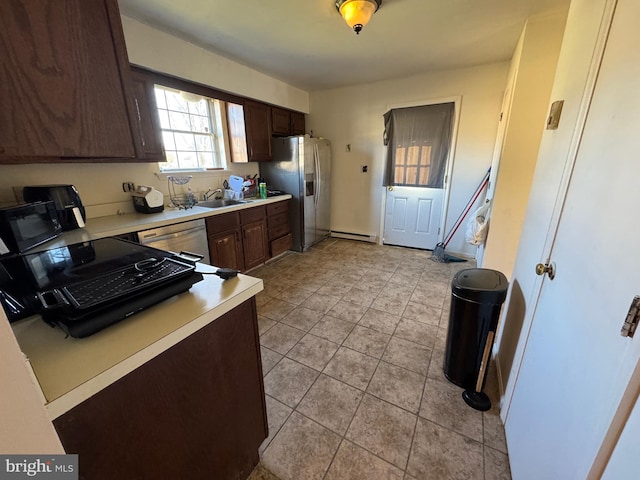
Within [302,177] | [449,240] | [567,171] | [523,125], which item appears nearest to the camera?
[567,171]

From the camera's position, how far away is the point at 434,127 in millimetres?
3455

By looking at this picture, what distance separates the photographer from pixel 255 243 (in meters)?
3.22

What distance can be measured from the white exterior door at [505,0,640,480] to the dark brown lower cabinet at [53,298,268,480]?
1.02 m

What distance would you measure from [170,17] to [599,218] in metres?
2.96

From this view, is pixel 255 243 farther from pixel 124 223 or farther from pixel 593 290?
pixel 593 290

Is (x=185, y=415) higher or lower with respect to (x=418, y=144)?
lower

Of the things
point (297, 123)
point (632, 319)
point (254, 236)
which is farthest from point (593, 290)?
point (297, 123)

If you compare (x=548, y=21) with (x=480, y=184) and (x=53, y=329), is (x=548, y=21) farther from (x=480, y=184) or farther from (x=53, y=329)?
(x=53, y=329)

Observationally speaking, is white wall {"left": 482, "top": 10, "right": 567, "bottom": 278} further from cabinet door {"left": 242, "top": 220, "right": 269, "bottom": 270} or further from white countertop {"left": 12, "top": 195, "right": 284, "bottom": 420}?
cabinet door {"left": 242, "top": 220, "right": 269, "bottom": 270}

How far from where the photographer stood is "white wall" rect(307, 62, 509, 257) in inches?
125

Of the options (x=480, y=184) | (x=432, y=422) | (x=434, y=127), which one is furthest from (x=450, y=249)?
(x=432, y=422)

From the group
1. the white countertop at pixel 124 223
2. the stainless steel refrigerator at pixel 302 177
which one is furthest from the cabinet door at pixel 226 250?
the stainless steel refrigerator at pixel 302 177

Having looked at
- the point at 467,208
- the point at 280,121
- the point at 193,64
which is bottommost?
the point at 467,208

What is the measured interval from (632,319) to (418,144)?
349 cm
